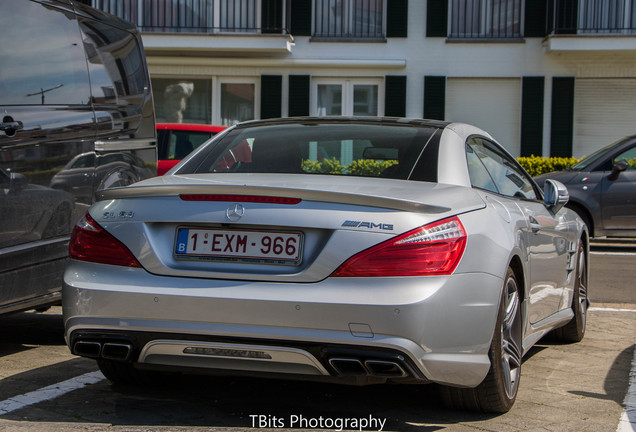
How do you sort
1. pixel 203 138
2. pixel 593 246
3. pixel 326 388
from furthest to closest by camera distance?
pixel 593 246
pixel 203 138
pixel 326 388

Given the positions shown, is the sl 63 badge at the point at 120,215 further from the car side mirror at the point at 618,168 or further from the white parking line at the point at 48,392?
the car side mirror at the point at 618,168

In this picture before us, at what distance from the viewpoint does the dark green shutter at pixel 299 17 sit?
950 inches

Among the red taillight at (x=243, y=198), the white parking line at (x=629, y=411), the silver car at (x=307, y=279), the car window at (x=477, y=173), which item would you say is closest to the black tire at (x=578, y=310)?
the white parking line at (x=629, y=411)

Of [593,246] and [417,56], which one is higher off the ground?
[417,56]

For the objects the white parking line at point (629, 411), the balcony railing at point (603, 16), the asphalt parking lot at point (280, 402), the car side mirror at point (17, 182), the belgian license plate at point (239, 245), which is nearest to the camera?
the belgian license plate at point (239, 245)

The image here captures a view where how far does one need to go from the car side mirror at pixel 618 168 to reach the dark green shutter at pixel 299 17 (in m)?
11.3

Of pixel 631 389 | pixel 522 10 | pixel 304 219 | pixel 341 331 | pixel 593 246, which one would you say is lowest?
pixel 593 246

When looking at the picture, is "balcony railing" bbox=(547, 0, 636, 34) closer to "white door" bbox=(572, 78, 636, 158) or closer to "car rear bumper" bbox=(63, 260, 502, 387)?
"white door" bbox=(572, 78, 636, 158)

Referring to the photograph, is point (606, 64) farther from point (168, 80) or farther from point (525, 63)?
point (168, 80)

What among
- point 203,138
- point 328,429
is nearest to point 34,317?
point 328,429

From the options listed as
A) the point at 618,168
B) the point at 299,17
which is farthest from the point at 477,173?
the point at 299,17

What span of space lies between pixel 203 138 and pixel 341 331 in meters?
10.2

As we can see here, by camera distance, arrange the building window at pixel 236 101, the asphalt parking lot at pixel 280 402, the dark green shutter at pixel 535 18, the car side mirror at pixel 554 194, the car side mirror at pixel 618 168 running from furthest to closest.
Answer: the building window at pixel 236 101
the dark green shutter at pixel 535 18
the car side mirror at pixel 618 168
the car side mirror at pixel 554 194
the asphalt parking lot at pixel 280 402

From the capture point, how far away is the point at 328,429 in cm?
415
